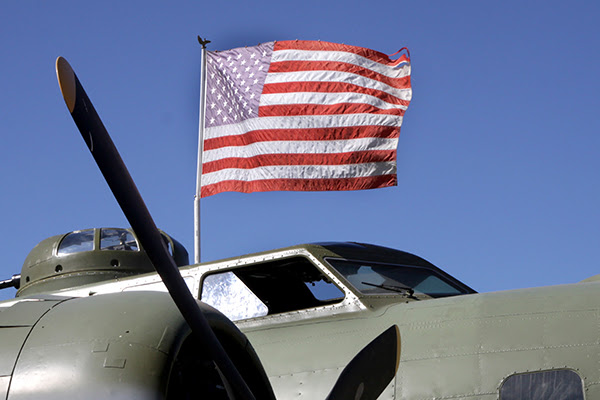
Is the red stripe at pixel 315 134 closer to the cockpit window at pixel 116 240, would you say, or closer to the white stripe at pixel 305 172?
the white stripe at pixel 305 172

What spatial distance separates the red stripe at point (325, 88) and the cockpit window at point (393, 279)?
6.16 metres

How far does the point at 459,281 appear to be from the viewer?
7.89 m

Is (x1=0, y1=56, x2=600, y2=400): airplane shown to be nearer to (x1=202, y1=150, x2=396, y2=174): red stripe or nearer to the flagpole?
the flagpole

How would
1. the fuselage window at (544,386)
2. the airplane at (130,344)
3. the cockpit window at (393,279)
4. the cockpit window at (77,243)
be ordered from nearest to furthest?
1. the airplane at (130,344)
2. the fuselage window at (544,386)
3. the cockpit window at (393,279)
4. the cockpit window at (77,243)

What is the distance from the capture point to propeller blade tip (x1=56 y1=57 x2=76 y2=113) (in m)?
3.38

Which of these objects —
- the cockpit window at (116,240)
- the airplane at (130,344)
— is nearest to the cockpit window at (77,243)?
the cockpit window at (116,240)

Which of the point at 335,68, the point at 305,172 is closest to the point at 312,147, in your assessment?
the point at 305,172

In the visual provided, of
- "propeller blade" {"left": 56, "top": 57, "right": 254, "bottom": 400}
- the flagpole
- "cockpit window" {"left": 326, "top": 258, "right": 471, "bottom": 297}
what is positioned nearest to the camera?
"propeller blade" {"left": 56, "top": 57, "right": 254, "bottom": 400}

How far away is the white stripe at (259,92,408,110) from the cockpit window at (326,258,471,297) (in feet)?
19.6

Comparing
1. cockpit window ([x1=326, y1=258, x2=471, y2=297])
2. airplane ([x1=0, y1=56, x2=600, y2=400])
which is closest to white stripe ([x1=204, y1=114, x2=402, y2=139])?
airplane ([x1=0, y1=56, x2=600, y2=400])

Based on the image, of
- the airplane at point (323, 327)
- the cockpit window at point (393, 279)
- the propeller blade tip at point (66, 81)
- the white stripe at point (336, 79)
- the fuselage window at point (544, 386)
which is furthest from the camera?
the white stripe at point (336, 79)

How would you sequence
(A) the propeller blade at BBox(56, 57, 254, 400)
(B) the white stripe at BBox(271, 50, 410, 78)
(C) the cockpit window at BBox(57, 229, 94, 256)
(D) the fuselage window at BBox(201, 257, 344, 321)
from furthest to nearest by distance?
(B) the white stripe at BBox(271, 50, 410, 78) → (C) the cockpit window at BBox(57, 229, 94, 256) → (D) the fuselage window at BBox(201, 257, 344, 321) → (A) the propeller blade at BBox(56, 57, 254, 400)

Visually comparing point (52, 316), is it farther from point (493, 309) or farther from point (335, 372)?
point (493, 309)

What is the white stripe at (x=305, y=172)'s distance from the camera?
1274cm
